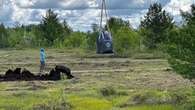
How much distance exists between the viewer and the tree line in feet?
62.2

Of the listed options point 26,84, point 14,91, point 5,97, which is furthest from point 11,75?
point 5,97

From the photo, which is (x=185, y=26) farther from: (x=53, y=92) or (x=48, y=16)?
(x=48, y=16)

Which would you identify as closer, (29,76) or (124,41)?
(29,76)

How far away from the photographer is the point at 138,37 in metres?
78.1

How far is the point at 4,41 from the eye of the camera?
109438 millimetres

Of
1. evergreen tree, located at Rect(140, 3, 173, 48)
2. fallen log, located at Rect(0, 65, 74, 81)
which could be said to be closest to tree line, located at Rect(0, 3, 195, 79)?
evergreen tree, located at Rect(140, 3, 173, 48)

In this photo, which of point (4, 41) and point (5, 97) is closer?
point (5, 97)

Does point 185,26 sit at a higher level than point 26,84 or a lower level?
higher

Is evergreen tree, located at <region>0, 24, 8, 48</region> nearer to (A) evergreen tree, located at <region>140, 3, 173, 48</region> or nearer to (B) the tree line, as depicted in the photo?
(B) the tree line

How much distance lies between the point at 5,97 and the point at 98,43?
1093 inches

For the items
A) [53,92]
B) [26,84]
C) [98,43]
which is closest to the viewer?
[53,92]

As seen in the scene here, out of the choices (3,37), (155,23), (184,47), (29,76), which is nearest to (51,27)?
(3,37)

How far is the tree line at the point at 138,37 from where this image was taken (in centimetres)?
1895

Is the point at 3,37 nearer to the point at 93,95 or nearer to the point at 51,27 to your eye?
the point at 51,27
